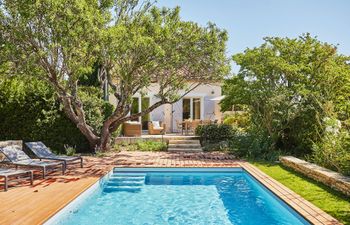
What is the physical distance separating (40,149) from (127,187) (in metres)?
3.70

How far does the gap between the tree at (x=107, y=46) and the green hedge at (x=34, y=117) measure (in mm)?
1024

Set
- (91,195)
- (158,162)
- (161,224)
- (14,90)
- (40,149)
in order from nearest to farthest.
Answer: (161,224) < (91,195) < (40,149) < (158,162) < (14,90)

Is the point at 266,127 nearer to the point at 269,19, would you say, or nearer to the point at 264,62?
the point at 264,62

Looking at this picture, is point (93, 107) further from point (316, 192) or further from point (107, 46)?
point (316, 192)

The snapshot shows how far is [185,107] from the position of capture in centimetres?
2611

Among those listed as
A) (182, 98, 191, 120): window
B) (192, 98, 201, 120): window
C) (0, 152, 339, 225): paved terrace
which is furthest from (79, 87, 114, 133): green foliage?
(192, 98, 201, 120): window

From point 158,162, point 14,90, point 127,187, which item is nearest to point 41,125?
point 14,90

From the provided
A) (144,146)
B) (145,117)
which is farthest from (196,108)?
(144,146)

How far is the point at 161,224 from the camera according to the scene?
25.0 ft

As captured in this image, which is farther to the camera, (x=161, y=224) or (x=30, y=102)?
(x=30, y=102)

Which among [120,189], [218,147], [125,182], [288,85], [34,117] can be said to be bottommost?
[120,189]

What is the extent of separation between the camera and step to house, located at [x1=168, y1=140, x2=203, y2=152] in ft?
59.4

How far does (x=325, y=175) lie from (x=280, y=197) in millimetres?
2152

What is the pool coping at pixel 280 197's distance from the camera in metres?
6.61
